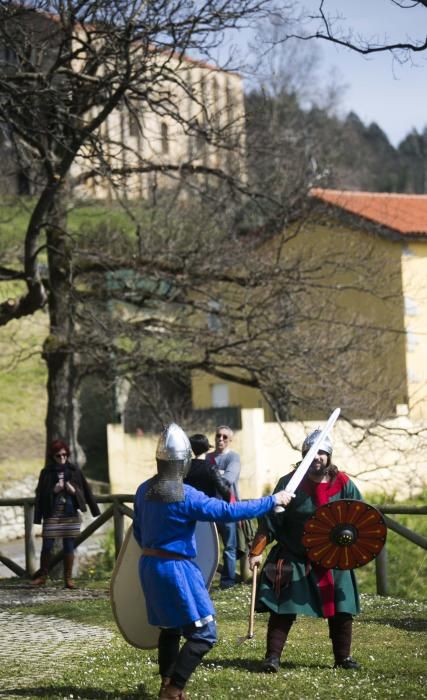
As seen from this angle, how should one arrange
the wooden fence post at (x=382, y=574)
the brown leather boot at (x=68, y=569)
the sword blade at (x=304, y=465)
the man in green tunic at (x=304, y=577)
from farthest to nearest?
the brown leather boot at (x=68, y=569) → the wooden fence post at (x=382, y=574) → the man in green tunic at (x=304, y=577) → the sword blade at (x=304, y=465)

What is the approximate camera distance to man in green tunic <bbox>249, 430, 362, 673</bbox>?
309 inches

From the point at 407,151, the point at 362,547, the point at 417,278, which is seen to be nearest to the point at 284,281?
the point at 362,547

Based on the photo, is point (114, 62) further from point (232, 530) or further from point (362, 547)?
point (362, 547)

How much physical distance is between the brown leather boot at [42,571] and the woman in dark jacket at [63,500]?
28 centimetres

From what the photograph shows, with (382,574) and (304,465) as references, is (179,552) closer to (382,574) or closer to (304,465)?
(304,465)

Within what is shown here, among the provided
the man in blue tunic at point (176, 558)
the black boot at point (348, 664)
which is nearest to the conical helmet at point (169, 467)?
the man in blue tunic at point (176, 558)

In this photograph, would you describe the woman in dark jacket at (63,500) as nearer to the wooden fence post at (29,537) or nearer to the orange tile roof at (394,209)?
the wooden fence post at (29,537)

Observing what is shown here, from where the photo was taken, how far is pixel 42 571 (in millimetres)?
13609

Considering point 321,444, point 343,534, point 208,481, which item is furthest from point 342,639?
point 208,481

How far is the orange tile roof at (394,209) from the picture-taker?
29422 mm

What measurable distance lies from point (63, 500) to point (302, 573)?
19.1ft

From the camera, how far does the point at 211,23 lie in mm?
14328

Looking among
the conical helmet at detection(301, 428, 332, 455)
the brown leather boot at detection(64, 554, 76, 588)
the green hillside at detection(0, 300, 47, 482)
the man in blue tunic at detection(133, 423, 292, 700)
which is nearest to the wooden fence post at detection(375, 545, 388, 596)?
the brown leather boot at detection(64, 554, 76, 588)

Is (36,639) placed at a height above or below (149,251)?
below
